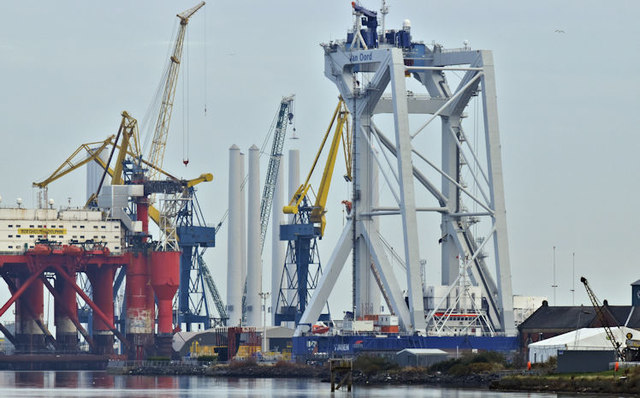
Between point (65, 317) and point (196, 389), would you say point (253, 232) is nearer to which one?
point (65, 317)

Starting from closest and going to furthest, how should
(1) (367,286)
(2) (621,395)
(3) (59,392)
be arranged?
(2) (621,395), (3) (59,392), (1) (367,286)

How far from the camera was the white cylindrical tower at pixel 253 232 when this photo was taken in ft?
575

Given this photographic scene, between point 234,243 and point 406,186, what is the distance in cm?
6190

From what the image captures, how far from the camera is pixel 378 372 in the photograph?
372ft

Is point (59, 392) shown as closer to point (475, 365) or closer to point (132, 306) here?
point (475, 365)

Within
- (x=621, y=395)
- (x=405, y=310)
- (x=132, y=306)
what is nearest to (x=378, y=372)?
(x=405, y=310)

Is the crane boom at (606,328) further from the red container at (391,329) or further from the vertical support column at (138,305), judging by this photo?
the vertical support column at (138,305)

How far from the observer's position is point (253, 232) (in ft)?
575

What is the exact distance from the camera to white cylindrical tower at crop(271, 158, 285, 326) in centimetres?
18100

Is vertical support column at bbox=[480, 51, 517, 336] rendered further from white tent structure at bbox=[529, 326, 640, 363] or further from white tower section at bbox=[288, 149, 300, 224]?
white tower section at bbox=[288, 149, 300, 224]

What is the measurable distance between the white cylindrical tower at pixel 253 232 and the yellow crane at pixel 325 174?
3778 millimetres

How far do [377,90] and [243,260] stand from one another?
200 ft

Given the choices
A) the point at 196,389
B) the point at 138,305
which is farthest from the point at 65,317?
the point at 196,389

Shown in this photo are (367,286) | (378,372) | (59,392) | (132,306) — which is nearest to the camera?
(59,392)
